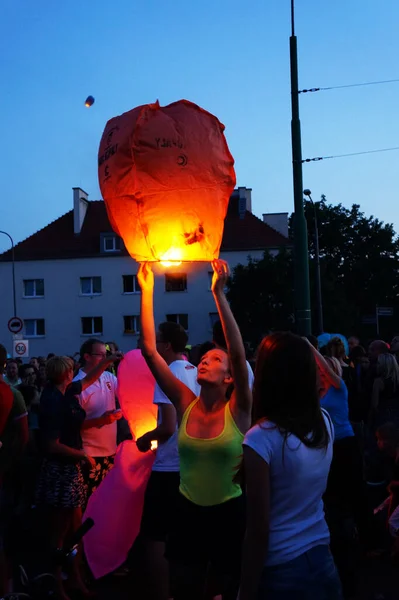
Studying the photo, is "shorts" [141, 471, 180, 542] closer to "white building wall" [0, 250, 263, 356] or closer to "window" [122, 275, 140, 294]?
"white building wall" [0, 250, 263, 356]

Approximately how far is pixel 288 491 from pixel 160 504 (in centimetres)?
200

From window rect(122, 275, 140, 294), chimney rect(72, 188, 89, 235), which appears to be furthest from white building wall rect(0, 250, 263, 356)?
chimney rect(72, 188, 89, 235)

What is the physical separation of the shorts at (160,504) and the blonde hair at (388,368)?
13.1 ft

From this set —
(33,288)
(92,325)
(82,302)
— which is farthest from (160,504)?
(33,288)

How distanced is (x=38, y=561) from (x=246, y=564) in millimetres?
4364

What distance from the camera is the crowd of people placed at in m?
2.50

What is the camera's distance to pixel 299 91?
1183 centimetres

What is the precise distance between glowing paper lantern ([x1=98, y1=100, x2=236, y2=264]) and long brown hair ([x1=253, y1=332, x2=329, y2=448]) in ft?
3.79

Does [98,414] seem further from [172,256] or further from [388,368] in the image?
[388,368]

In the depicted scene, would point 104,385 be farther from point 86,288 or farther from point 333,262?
point 333,262

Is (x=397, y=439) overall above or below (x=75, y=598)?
above

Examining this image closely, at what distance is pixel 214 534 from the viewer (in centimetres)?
355

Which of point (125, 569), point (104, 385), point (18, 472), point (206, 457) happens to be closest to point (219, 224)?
point (206, 457)

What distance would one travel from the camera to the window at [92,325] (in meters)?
46.5
